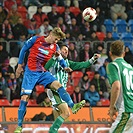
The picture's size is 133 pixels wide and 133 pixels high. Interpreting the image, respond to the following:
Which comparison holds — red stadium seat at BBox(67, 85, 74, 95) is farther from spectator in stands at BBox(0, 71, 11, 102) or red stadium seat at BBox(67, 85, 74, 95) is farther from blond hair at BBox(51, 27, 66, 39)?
blond hair at BBox(51, 27, 66, 39)

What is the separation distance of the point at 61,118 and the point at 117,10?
41.8 feet

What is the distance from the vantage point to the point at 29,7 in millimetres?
21938

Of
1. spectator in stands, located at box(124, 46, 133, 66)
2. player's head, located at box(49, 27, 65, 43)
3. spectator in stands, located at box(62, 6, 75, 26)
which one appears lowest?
spectator in stands, located at box(124, 46, 133, 66)

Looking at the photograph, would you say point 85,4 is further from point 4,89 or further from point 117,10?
point 4,89

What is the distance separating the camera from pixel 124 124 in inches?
359

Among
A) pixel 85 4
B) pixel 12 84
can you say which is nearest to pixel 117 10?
pixel 85 4

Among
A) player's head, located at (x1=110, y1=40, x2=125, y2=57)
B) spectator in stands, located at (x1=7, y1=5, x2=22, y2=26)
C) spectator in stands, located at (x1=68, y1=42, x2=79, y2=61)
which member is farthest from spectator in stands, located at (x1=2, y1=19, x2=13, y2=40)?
player's head, located at (x1=110, y1=40, x2=125, y2=57)

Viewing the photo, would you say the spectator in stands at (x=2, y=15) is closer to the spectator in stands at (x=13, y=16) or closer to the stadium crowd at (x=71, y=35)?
the stadium crowd at (x=71, y=35)

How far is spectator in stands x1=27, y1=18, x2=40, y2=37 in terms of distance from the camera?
20.8 m

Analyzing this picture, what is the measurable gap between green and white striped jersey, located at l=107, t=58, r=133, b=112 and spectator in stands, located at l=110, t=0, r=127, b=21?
14.1m

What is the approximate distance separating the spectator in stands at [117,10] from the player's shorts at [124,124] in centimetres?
1420

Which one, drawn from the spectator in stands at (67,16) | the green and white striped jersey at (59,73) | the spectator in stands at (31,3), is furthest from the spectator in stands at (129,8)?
the green and white striped jersey at (59,73)

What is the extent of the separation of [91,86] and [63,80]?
6212 millimetres

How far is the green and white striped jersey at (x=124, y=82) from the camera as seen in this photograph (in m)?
9.04
